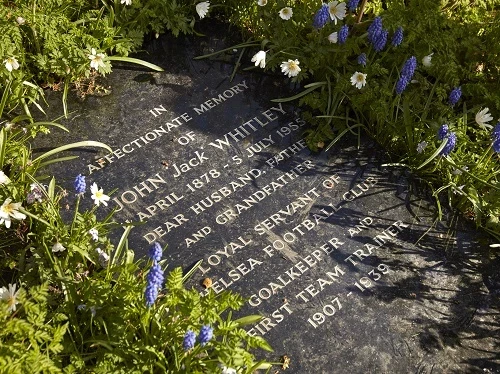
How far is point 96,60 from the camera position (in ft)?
11.1

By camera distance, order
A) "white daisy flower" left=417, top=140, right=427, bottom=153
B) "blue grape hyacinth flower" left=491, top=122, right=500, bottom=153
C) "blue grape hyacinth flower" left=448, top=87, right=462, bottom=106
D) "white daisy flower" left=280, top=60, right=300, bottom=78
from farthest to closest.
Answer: "white daisy flower" left=280, top=60, right=300, bottom=78 < "blue grape hyacinth flower" left=448, top=87, right=462, bottom=106 < "white daisy flower" left=417, top=140, right=427, bottom=153 < "blue grape hyacinth flower" left=491, top=122, right=500, bottom=153

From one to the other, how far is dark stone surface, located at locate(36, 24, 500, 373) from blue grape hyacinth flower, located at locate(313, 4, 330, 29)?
1.31ft

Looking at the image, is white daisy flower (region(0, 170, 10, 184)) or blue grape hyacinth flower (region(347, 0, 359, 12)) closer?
white daisy flower (region(0, 170, 10, 184))

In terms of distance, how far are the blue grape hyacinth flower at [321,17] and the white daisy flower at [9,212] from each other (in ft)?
6.05

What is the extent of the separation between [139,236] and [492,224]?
5.62ft

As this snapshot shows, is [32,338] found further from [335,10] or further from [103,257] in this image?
[335,10]

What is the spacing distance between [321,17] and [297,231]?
1218 millimetres

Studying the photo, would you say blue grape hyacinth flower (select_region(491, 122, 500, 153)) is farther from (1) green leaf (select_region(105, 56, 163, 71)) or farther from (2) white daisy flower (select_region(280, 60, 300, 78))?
(1) green leaf (select_region(105, 56, 163, 71))

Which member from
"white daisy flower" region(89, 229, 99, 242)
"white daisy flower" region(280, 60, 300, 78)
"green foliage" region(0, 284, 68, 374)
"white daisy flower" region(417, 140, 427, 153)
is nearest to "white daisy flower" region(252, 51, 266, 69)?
"white daisy flower" region(280, 60, 300, 78)

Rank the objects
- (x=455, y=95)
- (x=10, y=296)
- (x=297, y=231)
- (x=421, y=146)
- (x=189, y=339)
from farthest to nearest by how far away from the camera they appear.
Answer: (x=455, y=95)
(x=421, y=146)
(x=297, y=231)
(x=10, y=296)
(x=189, y=339)

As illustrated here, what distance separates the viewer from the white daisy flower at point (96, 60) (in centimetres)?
338

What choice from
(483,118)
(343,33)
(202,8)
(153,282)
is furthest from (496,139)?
(153,282)

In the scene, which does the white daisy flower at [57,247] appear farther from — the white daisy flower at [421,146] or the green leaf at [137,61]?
the white daisy flower at [421,146]

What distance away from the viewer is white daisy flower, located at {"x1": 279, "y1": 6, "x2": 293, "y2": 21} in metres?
3.75
